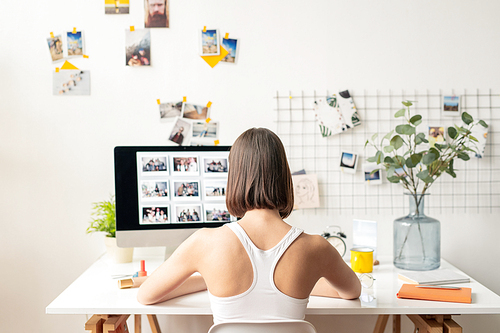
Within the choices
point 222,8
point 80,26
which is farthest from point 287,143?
point 80,26

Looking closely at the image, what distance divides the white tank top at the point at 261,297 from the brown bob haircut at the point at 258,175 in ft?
0.27

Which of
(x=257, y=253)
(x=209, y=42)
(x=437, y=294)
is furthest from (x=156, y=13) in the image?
Answer: (x=437, y=294)

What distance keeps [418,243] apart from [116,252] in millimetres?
1235

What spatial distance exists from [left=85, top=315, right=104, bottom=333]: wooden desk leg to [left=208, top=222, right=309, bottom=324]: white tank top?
1.55 feet

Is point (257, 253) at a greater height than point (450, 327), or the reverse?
point (257, 253)

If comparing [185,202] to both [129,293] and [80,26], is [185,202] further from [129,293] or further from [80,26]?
[80,26]

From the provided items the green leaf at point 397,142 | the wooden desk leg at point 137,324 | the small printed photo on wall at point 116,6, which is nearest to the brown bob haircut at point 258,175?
the green leaf at point 397,142

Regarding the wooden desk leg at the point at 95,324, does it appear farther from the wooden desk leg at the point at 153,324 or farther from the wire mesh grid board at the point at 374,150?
the wire mesh grid board at the point at 374,150

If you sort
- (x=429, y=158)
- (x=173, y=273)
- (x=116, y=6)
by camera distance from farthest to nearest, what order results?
1. (x=116, y=6)
2. (x=429, y=158)
3. (x=173, y=273)

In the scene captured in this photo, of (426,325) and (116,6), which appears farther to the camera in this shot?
(116,6)

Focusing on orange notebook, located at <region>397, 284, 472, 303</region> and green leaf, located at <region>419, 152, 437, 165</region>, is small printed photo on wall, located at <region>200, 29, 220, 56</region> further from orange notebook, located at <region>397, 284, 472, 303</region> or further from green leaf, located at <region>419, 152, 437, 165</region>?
orange notebook, located at <region>397, 284, 472, 303</region>

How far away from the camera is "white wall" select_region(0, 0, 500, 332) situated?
1.84 metres

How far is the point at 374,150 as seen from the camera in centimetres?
187

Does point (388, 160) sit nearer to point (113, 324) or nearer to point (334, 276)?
point (334, 276)
